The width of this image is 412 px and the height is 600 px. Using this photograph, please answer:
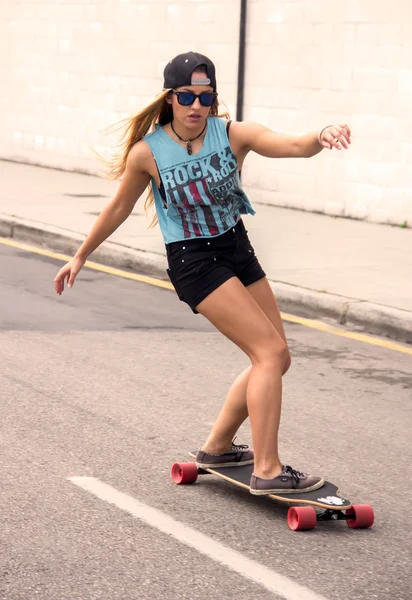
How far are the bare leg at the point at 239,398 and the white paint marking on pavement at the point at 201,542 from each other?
19.9 inches

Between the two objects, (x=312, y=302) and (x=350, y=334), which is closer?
(x=350, y=334)

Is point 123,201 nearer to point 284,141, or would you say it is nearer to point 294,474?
point 284,141

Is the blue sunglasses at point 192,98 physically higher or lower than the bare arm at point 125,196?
higher

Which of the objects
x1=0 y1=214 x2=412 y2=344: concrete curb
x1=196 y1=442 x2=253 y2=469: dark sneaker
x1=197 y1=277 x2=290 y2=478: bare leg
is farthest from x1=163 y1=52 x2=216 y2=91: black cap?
x1=0 y1=214 x2=412 y2=344: concrete curb

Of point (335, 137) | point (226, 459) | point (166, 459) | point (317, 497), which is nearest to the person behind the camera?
point (335, 137)

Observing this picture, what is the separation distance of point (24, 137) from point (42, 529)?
16780 millimetres

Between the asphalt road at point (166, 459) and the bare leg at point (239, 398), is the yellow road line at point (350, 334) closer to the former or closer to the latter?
the asphalt road at point (166, 459)

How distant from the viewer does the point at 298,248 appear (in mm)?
12906

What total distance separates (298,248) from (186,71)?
298 inches

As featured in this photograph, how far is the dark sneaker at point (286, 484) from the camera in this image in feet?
17.7

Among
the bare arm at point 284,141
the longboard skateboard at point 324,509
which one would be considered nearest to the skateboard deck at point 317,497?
the longboard skateboard at point 324,509

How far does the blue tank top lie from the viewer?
5465 mm

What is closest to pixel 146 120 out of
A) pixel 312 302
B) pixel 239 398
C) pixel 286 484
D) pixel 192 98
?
pixel 192 98

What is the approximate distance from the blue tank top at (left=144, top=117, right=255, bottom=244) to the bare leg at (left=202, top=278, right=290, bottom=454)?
1.09 ft
